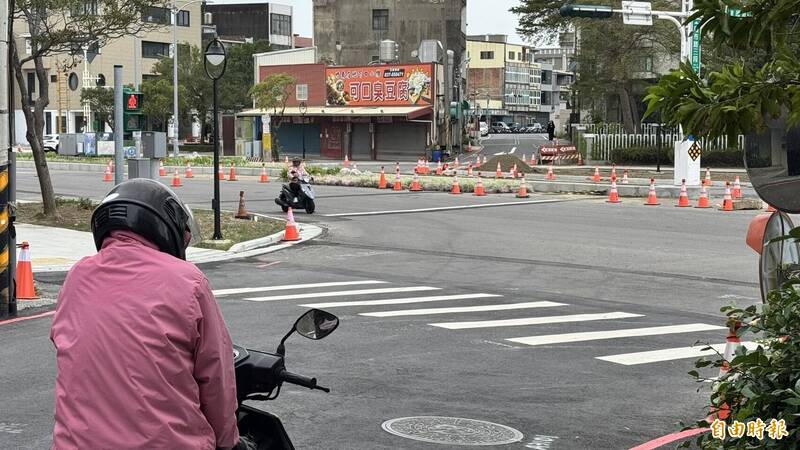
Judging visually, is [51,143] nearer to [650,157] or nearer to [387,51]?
[387,51]

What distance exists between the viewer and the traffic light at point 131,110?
18.8 meters

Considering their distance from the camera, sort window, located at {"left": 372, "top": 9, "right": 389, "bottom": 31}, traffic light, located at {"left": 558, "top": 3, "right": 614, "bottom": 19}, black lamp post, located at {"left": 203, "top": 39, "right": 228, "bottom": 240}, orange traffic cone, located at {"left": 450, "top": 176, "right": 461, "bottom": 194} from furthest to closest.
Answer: window, located at {"left": 372, "top": 9, "right": 389, "bottom": 31}, orange traffic cone, located at {"left": 450, "top": 176, "right": 461, "bottom": 194}, traffic light, located at {"left": 558, "top": 3, "right": 614, "bottom": 19}, black lamp post, located at {"left": 203, "top": 39, "right": 228, "bottom": 240}

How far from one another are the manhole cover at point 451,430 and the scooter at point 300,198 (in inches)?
775


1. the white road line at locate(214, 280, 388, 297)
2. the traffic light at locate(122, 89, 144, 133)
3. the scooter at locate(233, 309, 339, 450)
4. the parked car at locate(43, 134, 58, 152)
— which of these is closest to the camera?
the scooter at locate(233, 309, 339, 450)

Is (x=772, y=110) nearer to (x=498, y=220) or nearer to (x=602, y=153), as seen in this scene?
(x=498, y=220)

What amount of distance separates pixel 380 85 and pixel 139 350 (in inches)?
2508

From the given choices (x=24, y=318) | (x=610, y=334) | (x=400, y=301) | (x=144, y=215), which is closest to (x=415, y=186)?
(x=400, y=301)

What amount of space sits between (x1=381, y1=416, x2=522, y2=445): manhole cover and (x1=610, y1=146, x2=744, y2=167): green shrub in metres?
43.7

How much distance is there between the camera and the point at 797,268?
5223mm

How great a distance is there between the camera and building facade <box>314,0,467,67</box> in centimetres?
8119

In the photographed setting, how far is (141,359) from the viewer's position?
11.3 feet

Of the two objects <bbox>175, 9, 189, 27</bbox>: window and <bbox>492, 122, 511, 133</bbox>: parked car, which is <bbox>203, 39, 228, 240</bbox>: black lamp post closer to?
<bbox>175, 9, 189, 27</bbox>: window

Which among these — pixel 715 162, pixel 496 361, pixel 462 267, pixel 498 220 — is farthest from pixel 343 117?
pixel 496 361

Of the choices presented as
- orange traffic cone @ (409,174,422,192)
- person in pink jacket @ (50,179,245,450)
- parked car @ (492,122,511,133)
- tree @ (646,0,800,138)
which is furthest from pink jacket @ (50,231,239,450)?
parked car @ (492,122,511,133)
